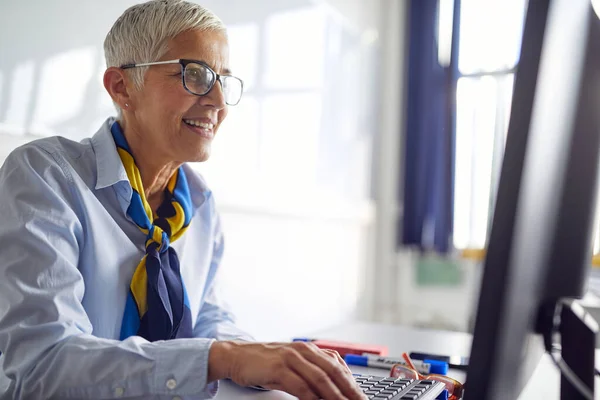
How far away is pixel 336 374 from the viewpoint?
2.40ft

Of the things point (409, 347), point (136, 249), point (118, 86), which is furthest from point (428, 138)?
point (136, 249)

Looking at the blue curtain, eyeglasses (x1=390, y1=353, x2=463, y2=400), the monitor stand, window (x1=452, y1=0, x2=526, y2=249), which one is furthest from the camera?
the blue curtain

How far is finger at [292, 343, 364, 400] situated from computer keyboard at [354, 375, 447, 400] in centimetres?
7

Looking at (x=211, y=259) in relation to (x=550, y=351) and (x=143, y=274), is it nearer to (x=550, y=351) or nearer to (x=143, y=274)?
(x=143, y=274)

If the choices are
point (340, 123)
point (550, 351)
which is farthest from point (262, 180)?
point (550, 351)

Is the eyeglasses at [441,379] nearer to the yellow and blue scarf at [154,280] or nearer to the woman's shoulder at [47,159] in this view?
the yellow and blue scarf at [154,280]

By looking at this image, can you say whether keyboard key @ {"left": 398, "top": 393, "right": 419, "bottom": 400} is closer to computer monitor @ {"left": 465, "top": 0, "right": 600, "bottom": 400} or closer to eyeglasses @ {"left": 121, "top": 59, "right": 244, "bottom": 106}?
computer monitor @ {"left": 465, "top": 0, "right": 600, "bottom": 400}

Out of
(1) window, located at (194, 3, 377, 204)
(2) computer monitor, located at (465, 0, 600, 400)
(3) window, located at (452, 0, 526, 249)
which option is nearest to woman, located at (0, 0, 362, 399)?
(2) computer monitor, located at (465, 0, 600, 400)

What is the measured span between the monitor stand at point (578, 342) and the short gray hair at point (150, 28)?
833 mm

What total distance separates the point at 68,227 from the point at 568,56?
2.33ft

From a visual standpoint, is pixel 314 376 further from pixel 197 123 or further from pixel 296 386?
pixel 197 123

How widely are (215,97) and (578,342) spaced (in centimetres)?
82

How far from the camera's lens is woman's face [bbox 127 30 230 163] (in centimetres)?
120

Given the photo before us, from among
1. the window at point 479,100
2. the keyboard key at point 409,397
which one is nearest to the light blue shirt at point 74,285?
the keyboard key at point 409,397
